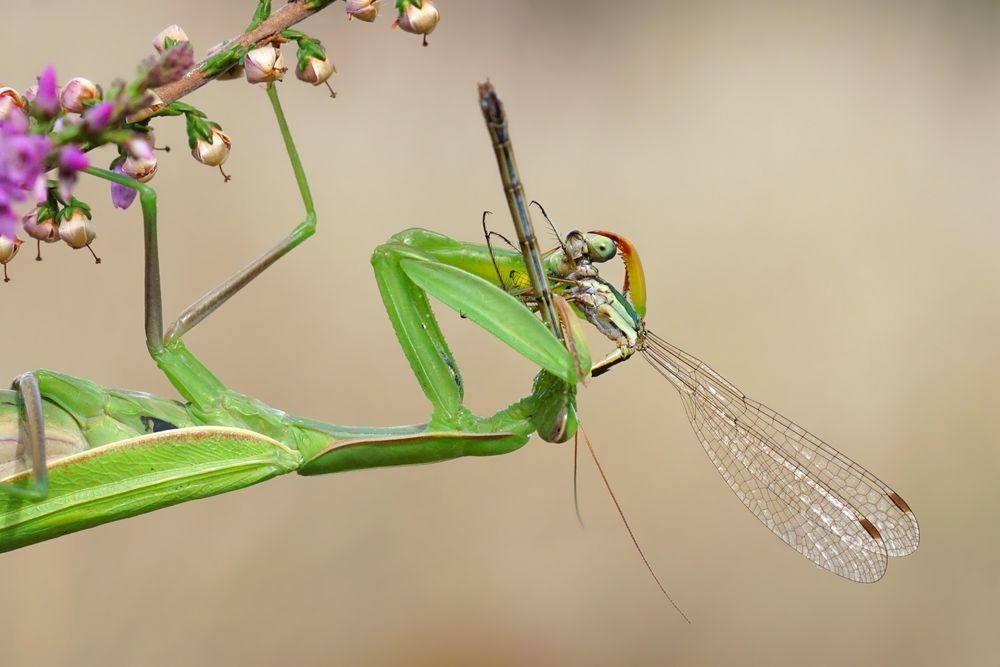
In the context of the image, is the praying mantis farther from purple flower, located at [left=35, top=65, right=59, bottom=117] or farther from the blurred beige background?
the blurred beige background

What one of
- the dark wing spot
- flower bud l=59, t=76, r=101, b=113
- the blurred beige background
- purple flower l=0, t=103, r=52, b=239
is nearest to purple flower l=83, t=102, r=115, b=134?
purple flower l=0, t=103, r=52, b=239

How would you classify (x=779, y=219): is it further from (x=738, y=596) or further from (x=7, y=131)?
(x=7, y=131)

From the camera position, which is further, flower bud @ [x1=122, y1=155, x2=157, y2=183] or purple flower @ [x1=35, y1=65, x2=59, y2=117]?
flower bud @ [x1=122, y1=155, x2=157, y2=183]

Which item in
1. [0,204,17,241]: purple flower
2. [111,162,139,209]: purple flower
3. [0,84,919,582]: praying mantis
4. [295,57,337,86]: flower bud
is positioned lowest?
[0,84,919,582]: praying mantis

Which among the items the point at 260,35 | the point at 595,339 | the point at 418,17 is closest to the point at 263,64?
the point at 260,35

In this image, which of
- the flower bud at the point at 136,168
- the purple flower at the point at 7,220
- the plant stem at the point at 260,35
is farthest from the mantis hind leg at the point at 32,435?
the purple flower at the point at 7,220

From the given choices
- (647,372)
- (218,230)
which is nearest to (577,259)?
(218,230)

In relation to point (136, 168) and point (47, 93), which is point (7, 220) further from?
point (136, 168)

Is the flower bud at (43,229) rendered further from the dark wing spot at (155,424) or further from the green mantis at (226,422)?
the dark wing spot at (155,424)
